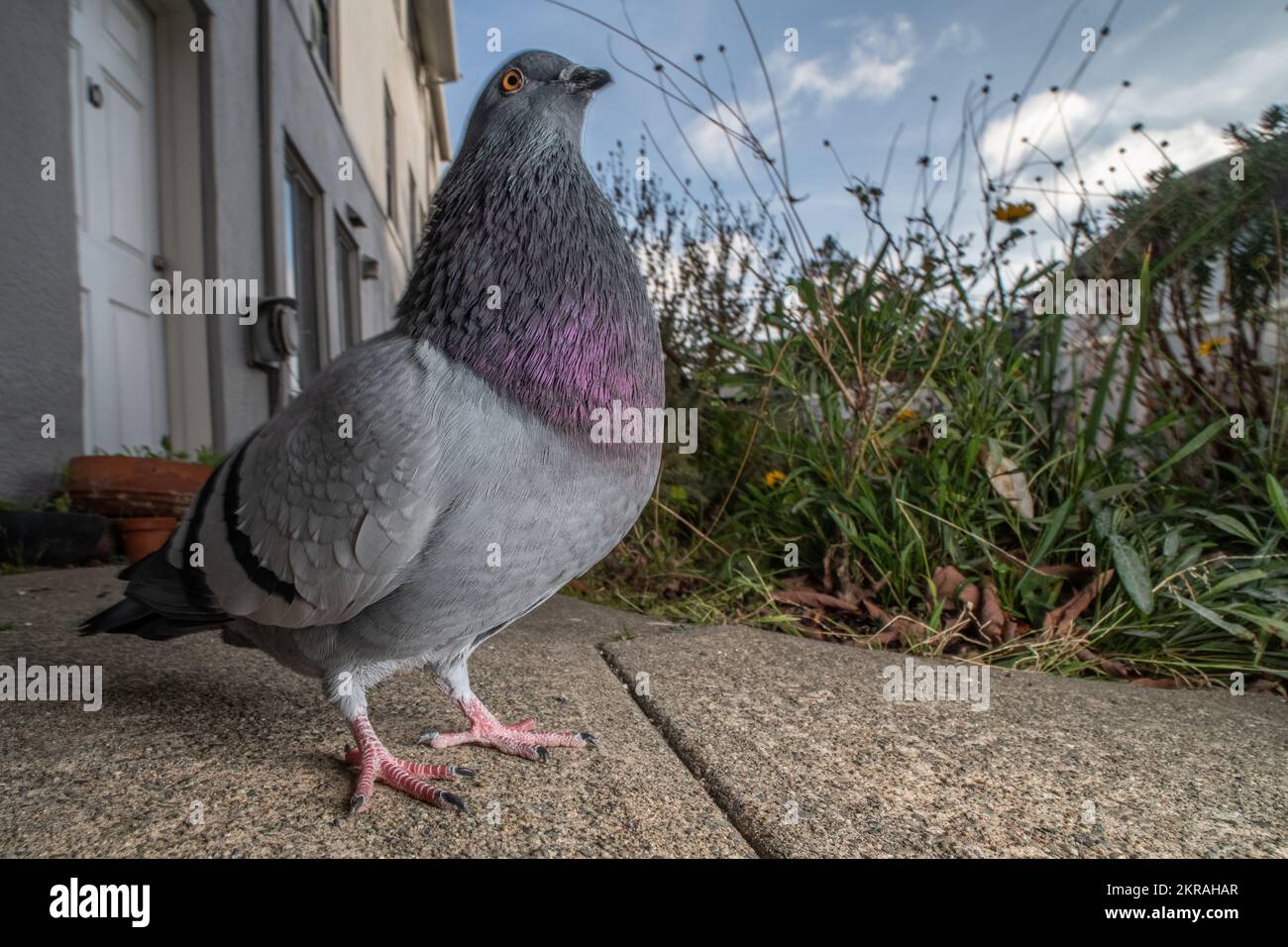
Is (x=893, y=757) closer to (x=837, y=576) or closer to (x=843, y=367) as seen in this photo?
(x=837, y=576)

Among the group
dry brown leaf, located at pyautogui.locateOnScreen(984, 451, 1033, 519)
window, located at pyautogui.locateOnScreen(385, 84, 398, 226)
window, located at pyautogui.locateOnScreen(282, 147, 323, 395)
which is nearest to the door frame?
window, located at pyautogui.locateOnScreen(282, 147, 323, 395)

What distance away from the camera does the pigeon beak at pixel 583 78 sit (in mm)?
1872

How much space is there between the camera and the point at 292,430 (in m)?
1.74

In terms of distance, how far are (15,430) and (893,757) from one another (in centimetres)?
410

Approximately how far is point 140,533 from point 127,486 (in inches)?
10.4

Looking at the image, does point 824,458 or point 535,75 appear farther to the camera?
point 824,458

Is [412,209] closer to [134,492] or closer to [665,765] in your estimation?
[134,492]

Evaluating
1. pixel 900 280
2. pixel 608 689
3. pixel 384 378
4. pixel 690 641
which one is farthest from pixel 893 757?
pixel 900 280

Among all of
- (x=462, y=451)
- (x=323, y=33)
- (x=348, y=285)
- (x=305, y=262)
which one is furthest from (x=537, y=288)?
(x=348, y=285)

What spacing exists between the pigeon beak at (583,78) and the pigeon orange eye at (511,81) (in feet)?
0.33

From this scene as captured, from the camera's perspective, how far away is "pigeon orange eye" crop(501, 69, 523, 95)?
185 centimetres

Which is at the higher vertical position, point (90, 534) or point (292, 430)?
point (292, 430)

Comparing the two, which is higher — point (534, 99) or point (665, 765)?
point (534, 99)

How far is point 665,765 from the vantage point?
6.07 ft
